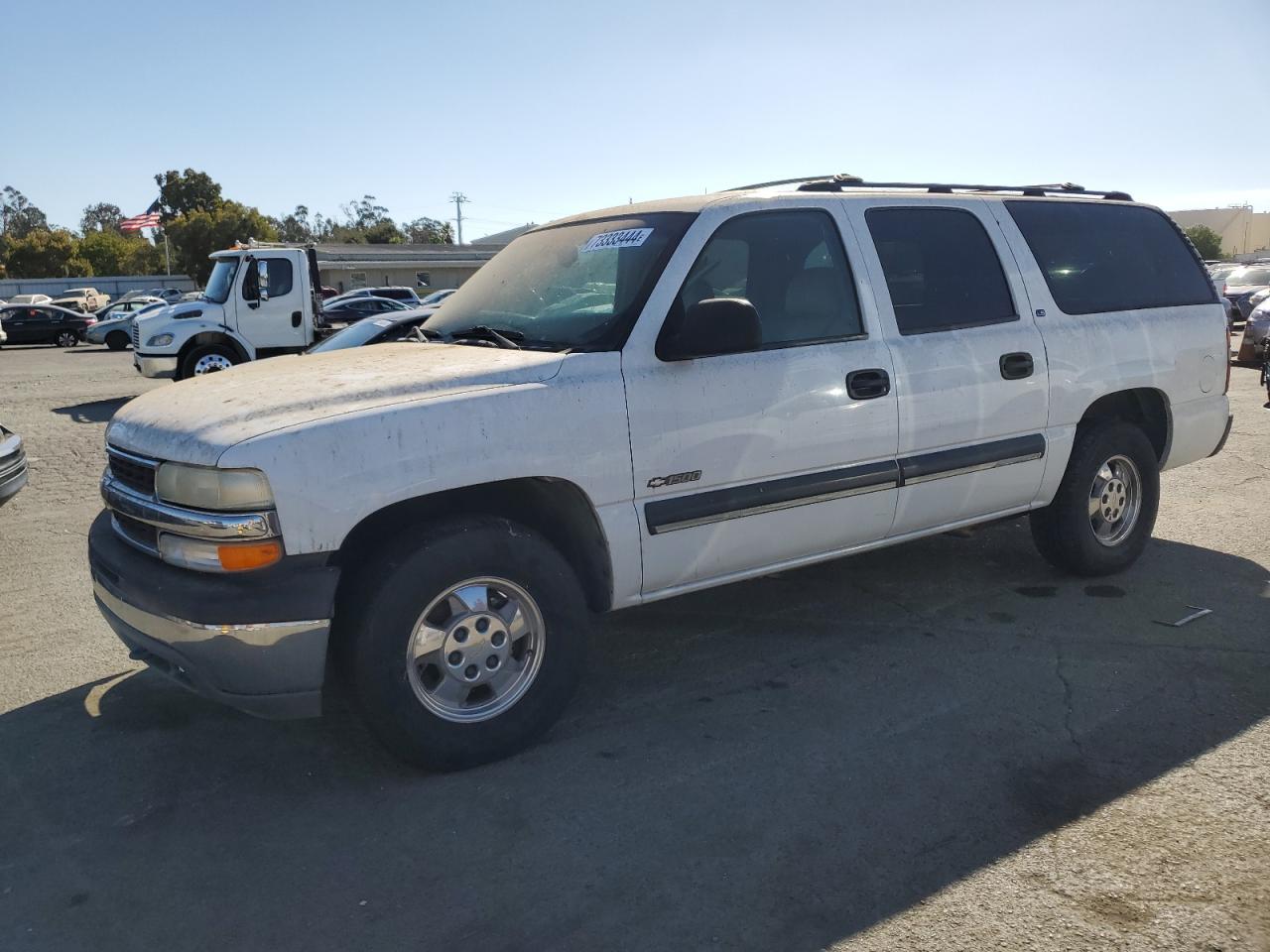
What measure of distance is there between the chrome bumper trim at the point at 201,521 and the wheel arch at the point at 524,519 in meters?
0.26

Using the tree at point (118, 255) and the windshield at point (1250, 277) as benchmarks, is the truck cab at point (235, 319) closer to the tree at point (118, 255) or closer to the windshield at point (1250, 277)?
the windshield at point (1250, 277)

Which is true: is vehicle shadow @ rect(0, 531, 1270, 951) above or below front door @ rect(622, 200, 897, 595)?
below

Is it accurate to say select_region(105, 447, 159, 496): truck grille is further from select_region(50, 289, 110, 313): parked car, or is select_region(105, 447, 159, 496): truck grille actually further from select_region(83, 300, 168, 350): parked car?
select_region(50, 289, 110, 313): parked car

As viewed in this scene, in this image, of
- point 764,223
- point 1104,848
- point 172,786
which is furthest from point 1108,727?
point 172,786

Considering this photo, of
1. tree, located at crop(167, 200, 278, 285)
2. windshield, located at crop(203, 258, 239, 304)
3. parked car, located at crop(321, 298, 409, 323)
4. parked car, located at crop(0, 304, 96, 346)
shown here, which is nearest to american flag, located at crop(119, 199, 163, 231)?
tree, located at crop(167, 200, 278, 285)

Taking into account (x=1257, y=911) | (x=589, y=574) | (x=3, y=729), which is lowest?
(x=1257, y=911)

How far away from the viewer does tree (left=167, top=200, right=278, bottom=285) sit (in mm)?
Result: 67750

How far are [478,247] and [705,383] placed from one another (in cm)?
6030

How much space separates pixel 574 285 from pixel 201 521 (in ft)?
5.82

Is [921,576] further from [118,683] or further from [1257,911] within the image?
[118,683]

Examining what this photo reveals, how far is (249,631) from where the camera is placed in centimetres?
312

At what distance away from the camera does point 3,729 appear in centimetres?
398

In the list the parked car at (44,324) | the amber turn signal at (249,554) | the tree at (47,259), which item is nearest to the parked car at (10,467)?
the amber turn signal at (249,554)

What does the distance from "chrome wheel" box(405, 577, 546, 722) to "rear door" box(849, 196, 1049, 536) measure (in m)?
1.82
